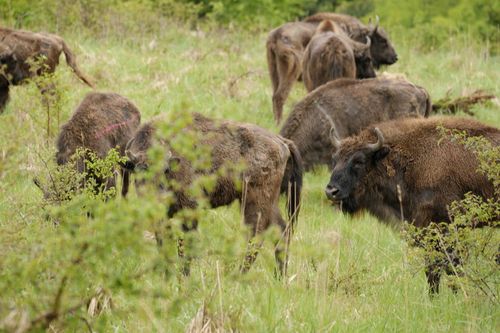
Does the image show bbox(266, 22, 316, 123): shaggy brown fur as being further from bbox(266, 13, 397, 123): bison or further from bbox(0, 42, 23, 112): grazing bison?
bbox(0, 42, 23, 112): grazing bison

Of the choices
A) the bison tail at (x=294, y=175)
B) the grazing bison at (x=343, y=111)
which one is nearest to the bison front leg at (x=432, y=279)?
the bison tail at (x=294, y=175)

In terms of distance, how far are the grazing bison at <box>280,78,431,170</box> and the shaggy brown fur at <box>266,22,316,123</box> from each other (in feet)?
10.2

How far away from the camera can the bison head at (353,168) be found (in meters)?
8.21

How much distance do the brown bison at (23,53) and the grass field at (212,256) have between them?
1.73 feet

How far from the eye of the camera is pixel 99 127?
9781 mm

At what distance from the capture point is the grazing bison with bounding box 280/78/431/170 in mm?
12180

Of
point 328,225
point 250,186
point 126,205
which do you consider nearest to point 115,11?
point 328,225

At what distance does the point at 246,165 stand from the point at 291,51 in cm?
840

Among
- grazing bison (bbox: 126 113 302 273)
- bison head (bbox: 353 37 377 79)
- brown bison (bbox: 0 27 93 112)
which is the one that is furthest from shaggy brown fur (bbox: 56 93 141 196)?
bison head (bbox: 353 37 377 79)

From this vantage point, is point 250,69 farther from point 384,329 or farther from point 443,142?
point 384,329

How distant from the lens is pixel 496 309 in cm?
634

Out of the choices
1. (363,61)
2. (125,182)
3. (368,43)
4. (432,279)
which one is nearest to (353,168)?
(432,279)

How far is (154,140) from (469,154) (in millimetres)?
2960

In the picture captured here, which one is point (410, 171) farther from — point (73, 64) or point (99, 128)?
point (73, 64)
